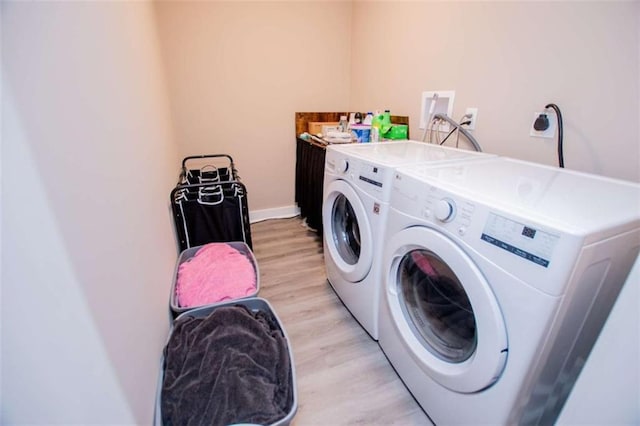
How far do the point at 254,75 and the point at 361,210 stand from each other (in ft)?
5.89

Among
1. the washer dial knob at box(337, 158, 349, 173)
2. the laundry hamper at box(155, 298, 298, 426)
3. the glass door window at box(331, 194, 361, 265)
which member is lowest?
the laundry hamper at box(155, 298, 298, 426)

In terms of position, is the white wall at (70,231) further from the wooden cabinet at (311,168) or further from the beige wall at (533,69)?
the beige wall at (533,69)

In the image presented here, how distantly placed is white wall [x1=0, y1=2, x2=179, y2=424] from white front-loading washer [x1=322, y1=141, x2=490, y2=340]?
883mm

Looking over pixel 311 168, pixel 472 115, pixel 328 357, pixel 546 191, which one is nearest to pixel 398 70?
pixel 472 115

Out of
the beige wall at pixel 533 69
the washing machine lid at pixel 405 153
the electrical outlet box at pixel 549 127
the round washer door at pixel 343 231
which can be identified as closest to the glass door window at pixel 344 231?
the round washer door at pixel 343 231

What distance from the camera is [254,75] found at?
2400 mm

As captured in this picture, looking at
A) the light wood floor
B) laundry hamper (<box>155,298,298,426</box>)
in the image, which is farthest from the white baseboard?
laundry hamper (<box>155,298,298,426</box>)

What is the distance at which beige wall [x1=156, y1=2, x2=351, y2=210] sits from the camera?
7.10 ft

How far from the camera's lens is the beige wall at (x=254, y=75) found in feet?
7.10

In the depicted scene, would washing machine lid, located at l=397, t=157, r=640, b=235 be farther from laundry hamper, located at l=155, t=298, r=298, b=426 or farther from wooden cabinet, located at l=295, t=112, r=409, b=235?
wooden cabinet, located at l=295, t=112, r=409, b=235

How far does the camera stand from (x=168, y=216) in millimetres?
1580

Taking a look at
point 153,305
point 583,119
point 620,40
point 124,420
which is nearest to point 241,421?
point 124,420

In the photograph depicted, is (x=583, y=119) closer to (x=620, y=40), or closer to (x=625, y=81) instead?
(x=625, y=81)

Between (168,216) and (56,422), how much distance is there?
1230 millimetres
